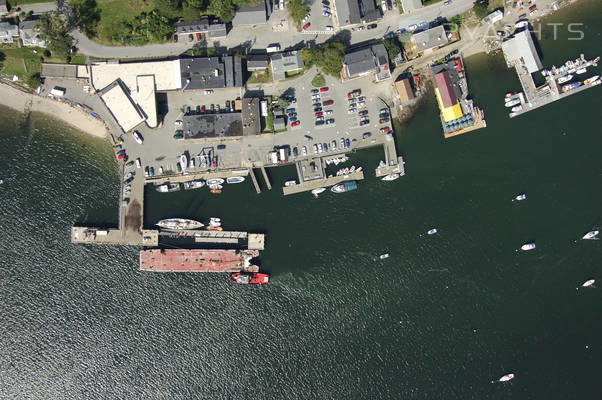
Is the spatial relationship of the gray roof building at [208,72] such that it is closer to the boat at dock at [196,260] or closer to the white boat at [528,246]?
the boat at dock at [196,260]

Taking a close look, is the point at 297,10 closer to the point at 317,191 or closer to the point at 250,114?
the point at 250,114

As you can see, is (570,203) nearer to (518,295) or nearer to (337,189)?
(518,295)

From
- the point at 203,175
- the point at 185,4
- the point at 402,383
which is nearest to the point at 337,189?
the point at 203,175

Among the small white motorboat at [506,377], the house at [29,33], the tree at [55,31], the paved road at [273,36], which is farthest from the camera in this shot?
the paved road at [273,36]

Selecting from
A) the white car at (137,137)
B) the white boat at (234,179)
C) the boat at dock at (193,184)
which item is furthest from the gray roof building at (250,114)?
the white car at (137,137)

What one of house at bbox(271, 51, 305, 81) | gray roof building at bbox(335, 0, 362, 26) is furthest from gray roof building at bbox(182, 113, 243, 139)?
gray roof building at bbox(335, 0, 362, 26)

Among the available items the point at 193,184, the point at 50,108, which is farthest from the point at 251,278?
the point at 50,108

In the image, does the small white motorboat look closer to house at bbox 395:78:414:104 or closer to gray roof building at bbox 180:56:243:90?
house at bbox 395:78:414:104
